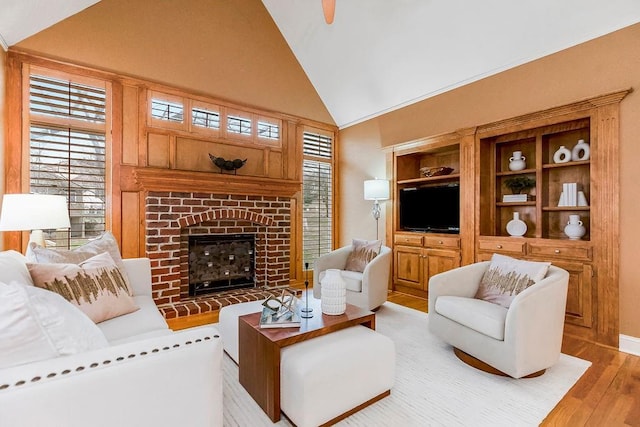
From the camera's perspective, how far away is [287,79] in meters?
4.87

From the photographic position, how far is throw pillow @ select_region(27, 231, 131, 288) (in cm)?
201

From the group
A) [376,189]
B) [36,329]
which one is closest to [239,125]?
[376,189]

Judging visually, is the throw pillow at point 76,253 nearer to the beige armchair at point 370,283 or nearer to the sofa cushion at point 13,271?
the sofa cushion at point 13,271

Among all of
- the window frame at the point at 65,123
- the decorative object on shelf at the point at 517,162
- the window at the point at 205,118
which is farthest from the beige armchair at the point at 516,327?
the window frame at the point at 65,123

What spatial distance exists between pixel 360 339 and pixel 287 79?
4.19 meters

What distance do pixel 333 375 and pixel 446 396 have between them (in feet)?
2.79

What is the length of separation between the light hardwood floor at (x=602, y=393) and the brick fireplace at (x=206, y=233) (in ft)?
10.2

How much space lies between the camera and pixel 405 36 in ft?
12.5

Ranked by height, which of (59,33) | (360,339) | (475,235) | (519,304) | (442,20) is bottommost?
(360,339)

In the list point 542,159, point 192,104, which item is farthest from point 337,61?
point 542,159

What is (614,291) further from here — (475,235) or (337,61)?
(337,61)

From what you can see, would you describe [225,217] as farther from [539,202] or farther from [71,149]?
[539,202]

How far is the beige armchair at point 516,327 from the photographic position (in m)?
2.07

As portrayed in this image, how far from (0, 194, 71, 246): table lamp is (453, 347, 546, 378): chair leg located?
340 centimetres
